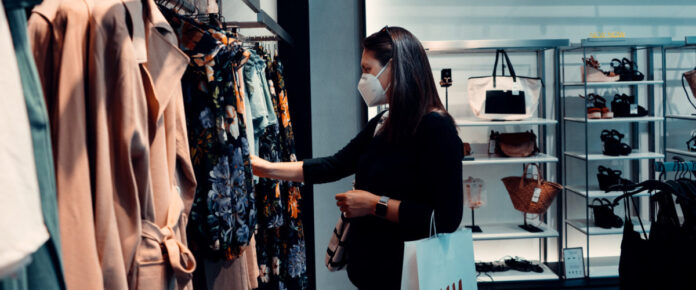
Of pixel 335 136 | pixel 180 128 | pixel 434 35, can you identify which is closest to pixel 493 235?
pixel 335 136

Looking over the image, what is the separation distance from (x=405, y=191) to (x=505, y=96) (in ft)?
7.88

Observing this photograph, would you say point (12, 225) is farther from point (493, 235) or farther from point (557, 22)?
point (557, 22)

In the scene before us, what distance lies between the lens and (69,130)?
879mm

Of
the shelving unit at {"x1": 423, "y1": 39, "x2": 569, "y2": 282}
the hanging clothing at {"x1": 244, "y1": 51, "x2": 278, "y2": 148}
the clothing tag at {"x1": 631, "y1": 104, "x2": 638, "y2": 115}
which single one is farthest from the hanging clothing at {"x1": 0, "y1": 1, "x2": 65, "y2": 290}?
the clothing tag at {"x1": 631, "y1": 104, "x2": 638, "y2": 115}

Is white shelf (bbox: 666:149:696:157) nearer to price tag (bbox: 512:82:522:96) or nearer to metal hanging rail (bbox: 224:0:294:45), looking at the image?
price tag (bbox: 512:82:522:96)

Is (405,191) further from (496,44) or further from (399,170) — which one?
(496,44)

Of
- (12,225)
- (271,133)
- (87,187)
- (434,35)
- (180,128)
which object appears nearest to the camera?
(12,225)

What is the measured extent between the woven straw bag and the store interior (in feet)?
0.06

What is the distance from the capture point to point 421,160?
1736mm

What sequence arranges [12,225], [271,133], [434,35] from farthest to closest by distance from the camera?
[434,35] < [271,133] < [12,225]

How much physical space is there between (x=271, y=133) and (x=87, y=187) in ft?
5.13

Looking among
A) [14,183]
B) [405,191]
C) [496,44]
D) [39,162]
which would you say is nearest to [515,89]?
[496,44]

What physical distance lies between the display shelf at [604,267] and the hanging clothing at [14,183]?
4.31 meters

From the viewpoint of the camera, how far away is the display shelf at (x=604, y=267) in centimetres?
414
